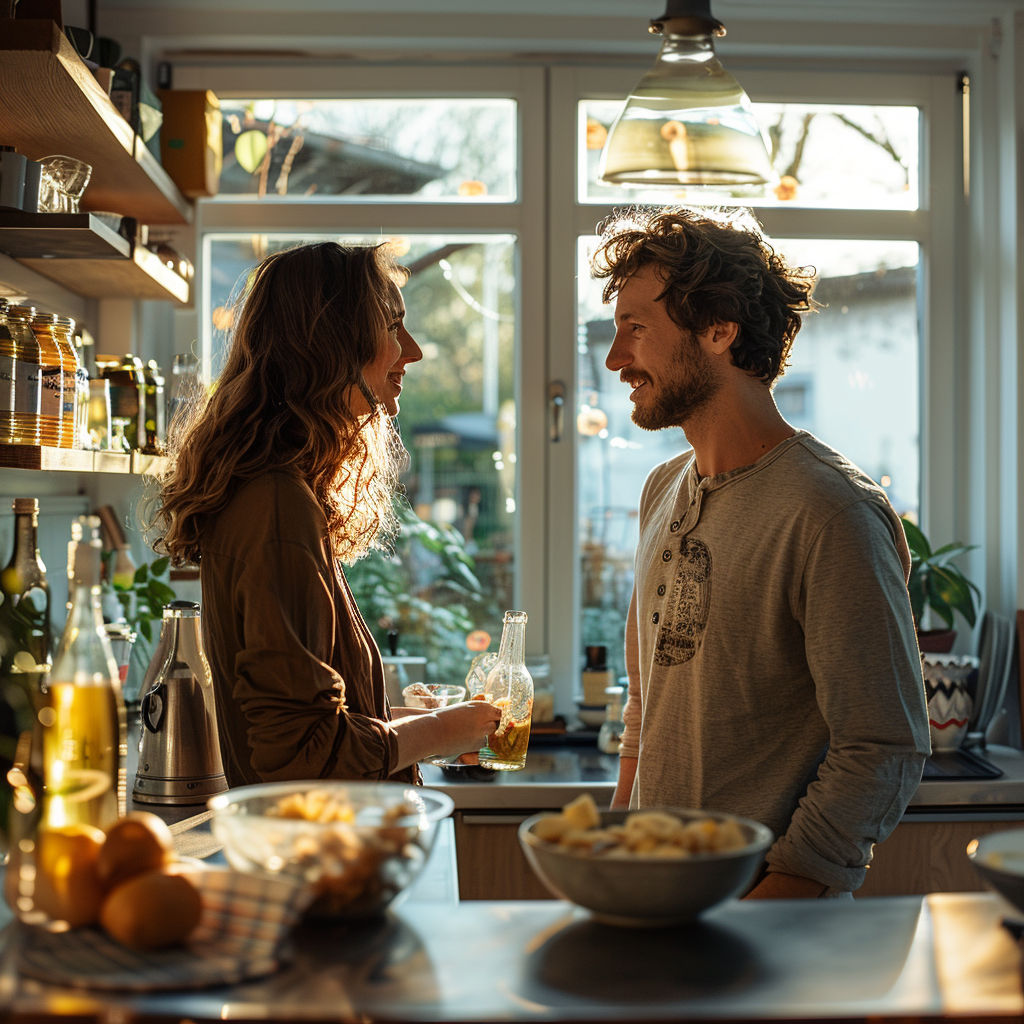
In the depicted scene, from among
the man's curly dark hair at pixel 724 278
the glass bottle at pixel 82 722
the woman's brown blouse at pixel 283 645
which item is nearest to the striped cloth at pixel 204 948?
the glass bottle at pixel 82 722

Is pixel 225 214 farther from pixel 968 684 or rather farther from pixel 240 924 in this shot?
pixel 240 924

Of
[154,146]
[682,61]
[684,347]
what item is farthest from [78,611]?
[154,146]

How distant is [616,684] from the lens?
2781 millimetres

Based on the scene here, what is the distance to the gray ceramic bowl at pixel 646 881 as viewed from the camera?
2.53ft

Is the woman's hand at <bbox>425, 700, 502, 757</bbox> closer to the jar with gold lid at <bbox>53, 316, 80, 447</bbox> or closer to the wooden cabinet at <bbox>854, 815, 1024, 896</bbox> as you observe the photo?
the jar with gold lid at <bbox>53, 316, 80, 447</bbox>

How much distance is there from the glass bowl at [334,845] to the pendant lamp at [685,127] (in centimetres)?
120

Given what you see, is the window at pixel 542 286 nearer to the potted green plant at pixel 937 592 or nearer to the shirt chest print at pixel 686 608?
the potted green plant at pixel 937 592

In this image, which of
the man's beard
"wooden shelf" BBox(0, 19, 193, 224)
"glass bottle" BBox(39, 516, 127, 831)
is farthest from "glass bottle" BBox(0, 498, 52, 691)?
the man's beard

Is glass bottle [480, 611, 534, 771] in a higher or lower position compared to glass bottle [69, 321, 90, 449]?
lower

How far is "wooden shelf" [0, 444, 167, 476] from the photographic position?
145cm

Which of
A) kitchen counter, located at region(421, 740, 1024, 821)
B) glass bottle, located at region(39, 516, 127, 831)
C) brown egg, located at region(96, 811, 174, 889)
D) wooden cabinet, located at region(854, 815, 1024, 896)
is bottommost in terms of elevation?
wooden cabinet, located at region(854, 815, 1024, 896)

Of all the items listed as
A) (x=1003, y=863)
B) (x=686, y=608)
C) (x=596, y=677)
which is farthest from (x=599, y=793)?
(x=1003, y=863)

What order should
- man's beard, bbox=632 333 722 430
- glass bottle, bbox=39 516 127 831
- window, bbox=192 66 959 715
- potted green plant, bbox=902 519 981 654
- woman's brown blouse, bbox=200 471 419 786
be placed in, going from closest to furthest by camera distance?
1. glass bottle, bbox=39 516 127 831
2. woman's brown blouse, bbox=200 471 419 786
3. man's beard, bbox=632 333 722 430
4. potted green plant, bbox=902 519 981 654
5. window, bbox=192 66 959 715

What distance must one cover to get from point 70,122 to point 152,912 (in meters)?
1.46
